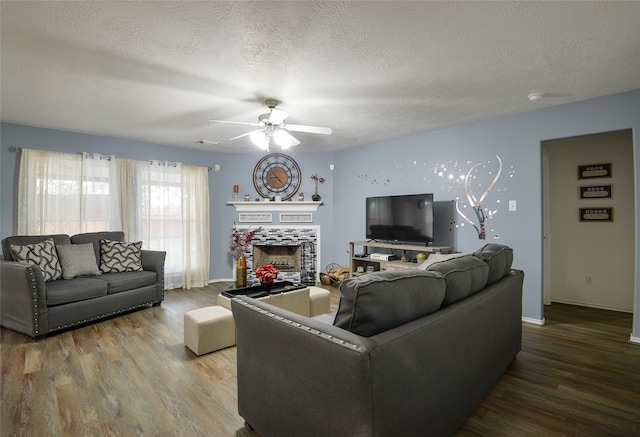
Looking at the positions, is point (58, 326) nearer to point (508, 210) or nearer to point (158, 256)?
point (158, 256)

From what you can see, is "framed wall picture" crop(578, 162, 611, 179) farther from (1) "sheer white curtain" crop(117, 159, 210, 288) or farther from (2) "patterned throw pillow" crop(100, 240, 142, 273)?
(2) "patterned throw pillow" crop(100, 240, 142, 273)

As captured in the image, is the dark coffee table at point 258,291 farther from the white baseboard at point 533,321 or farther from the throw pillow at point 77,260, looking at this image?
the white baseboard at point 533,321

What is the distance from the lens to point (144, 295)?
4004 millimetres

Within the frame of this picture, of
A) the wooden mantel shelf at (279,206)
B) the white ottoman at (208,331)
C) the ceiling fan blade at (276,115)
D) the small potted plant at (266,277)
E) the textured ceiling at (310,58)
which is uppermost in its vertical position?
the textured ceiling at (310,58)

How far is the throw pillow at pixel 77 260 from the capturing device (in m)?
3.66

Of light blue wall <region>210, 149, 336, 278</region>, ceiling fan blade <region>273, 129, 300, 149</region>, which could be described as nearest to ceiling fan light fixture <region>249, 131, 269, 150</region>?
ceiling fan blade <region>273, 129, 300, 149</region>

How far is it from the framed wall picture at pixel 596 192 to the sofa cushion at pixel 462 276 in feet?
10.7

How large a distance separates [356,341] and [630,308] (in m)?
4.56

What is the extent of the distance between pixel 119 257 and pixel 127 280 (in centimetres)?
49

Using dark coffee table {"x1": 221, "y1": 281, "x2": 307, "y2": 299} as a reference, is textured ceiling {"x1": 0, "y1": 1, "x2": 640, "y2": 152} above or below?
above

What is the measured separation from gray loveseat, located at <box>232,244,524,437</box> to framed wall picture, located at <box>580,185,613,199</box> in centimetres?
337

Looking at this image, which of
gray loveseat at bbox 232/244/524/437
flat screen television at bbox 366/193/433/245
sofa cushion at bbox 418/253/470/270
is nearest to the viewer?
gray loveseat at bbox 232/244/524/437

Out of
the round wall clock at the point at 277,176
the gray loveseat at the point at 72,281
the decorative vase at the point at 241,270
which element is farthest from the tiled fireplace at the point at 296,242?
the gray loveseat at the point at 72,281

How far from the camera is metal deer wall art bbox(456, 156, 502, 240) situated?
384 cm
